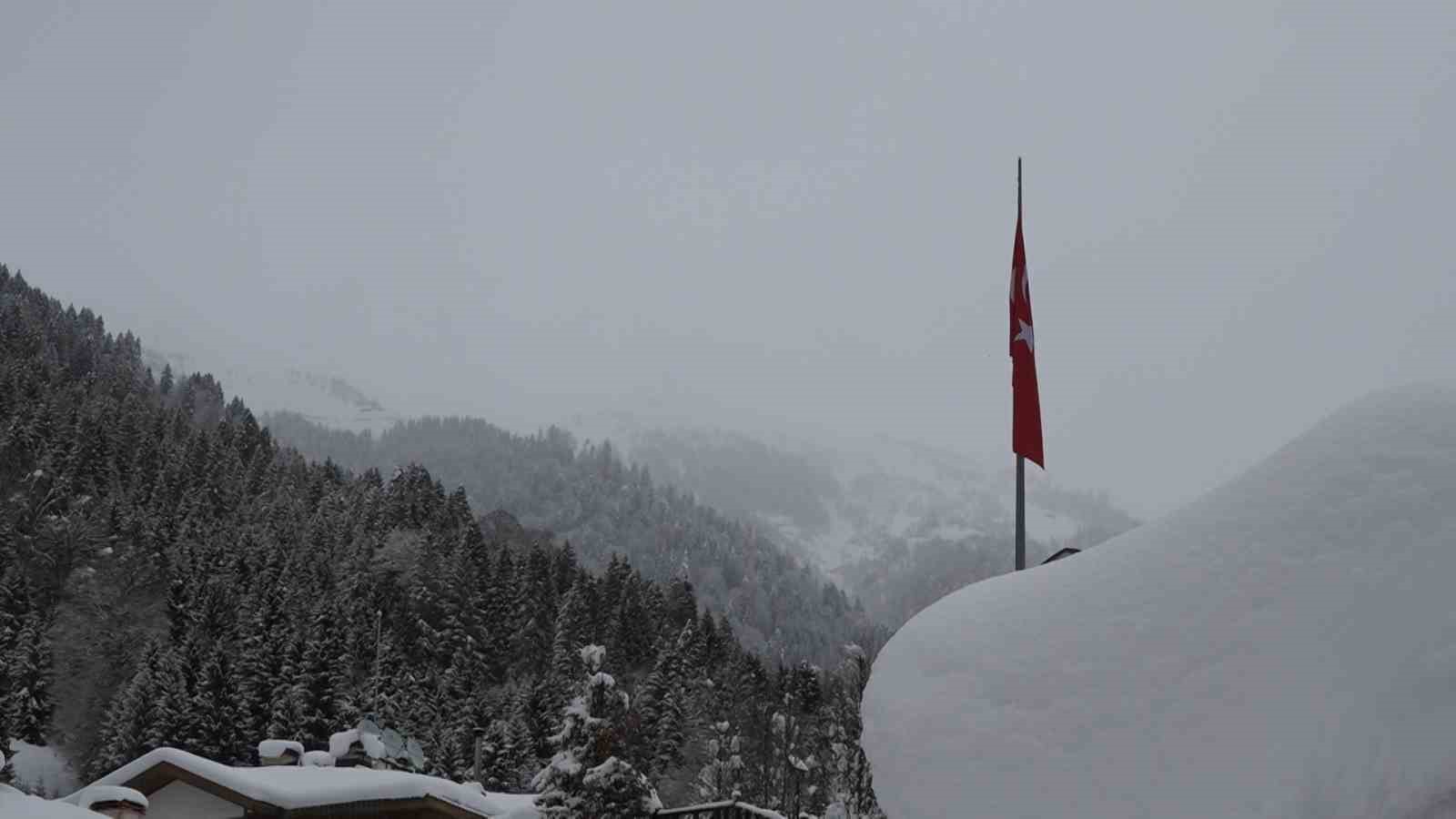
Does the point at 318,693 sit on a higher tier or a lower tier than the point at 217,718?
higher

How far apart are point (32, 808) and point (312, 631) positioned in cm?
4426

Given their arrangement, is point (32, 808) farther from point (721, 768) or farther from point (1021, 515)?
point (721, 768)

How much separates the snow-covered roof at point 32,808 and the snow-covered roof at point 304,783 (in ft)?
25.8

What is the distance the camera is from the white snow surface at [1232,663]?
2652 mm

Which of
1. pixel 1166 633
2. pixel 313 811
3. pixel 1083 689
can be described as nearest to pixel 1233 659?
pixel 1166 633

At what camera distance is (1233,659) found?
2977mm

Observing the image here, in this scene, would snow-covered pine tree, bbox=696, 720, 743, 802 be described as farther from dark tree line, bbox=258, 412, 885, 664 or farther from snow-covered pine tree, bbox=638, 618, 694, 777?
dark tree line, bbox=258, 412, 885, 664

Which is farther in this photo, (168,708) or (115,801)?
(168,708)

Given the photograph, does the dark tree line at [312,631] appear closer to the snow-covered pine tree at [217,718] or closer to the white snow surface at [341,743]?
the snow-covered pine tree at [217,718]

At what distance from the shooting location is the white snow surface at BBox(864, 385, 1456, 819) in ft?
8.70

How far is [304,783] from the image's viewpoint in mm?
17125

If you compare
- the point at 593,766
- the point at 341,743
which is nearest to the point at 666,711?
the point at 341,743

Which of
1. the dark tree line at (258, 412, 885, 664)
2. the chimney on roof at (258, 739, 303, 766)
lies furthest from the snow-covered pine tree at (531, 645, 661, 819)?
the dark tree line at (258, 412, 885, 664)

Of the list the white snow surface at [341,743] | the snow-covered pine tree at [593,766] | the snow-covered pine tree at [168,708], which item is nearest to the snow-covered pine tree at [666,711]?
the snow-covered pine tree at [168,708]
